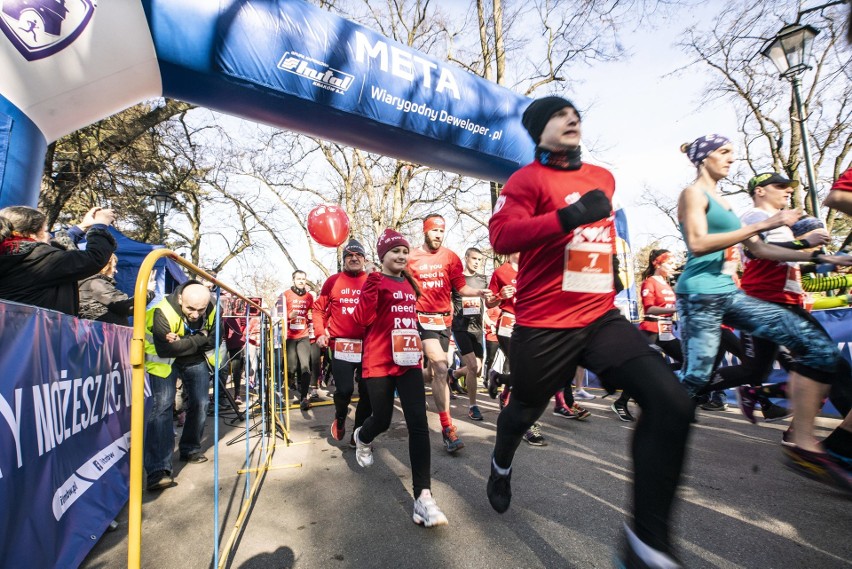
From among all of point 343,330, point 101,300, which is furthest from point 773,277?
point 101,300

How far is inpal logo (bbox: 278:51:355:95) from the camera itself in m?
4.65

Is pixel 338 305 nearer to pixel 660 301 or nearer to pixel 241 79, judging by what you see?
pixel 241 79

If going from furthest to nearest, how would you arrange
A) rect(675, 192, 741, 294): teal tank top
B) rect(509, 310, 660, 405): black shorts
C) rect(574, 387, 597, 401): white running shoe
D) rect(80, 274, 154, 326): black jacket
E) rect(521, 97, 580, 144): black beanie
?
rect(574, 387, 597, 401): white running shoe → rect(80, 274, 154, 326): black jacket → rect(675, 192, 741, 294): teal tank top → rect(521, 97, 580, 144): black beanie → rect(509, 310, 660, 405): black shorts

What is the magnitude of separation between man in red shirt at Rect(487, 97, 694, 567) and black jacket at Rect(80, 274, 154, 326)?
398 cm

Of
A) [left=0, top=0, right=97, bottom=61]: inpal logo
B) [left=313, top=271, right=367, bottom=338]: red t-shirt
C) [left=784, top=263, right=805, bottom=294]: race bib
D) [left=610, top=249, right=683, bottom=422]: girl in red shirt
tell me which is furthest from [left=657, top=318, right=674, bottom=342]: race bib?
[left=0, top=0, right=97, bottom=61]: inpal logo

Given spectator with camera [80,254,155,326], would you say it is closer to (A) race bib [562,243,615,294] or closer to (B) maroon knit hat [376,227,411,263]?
(B) maroon knit hat [376,227,411,263]

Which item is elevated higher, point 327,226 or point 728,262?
point 327,226

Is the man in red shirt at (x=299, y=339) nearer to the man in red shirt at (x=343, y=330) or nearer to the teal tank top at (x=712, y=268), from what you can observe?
the man in red shirt at (x=343, y=330)

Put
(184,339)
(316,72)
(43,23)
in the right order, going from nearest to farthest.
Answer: (43,23)
(184,339)
(316,72)

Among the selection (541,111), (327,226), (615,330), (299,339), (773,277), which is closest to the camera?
(615,330)

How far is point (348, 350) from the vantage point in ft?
14.7

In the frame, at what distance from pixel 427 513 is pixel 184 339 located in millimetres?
2539

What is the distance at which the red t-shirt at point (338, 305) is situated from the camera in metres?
4.69

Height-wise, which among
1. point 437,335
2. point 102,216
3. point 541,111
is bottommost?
point 437,335
